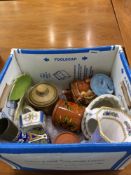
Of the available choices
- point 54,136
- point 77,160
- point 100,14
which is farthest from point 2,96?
point 100,14

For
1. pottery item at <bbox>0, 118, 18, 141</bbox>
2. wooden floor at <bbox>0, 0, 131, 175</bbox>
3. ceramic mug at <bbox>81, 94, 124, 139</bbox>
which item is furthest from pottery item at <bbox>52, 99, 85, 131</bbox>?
wooden floor at <bbox>0, 0, 131, 175</bbox>

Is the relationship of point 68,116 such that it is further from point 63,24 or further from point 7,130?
point 63,24

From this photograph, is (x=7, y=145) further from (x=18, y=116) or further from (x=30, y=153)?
(x=18, y=116)

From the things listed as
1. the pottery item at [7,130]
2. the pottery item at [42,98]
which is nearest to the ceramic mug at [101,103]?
the pottery item at [42,98]

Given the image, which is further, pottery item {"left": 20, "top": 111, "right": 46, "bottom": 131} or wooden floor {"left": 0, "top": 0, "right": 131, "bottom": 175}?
wooden floor {"left": 0, "top": 0, "right": 131, "bottom": 175}

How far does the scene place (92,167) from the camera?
62cm

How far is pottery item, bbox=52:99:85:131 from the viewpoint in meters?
0.73

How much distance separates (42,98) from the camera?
2.58ft

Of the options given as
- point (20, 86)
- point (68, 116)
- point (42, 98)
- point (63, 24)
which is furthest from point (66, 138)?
point (63, 24)

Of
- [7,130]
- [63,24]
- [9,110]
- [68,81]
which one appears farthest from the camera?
[63,24]

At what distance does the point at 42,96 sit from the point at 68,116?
0.13 metres

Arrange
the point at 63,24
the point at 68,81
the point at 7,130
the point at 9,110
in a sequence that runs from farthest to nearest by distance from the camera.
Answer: the point at 63,24 < the point at 68,81 < the point at 9,110 < the point at 7,130

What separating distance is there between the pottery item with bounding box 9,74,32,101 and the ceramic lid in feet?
0.19

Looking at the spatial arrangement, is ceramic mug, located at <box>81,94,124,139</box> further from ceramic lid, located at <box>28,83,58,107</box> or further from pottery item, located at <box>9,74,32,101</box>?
pottery item, located at <box>9,74,32,101</box>
